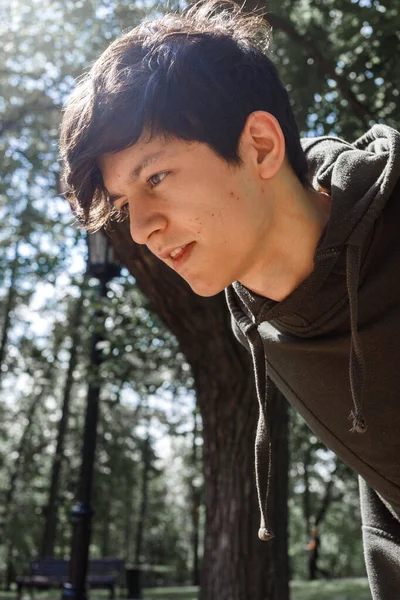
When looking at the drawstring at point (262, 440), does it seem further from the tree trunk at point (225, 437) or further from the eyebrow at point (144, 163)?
the tree trunk at point (225, 437)

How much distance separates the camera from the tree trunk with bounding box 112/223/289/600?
15.3 ft

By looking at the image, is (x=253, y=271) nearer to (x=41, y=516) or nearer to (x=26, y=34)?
(x=26, y=34)

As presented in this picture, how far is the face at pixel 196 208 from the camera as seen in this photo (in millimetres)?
1525

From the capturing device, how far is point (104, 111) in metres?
1.63

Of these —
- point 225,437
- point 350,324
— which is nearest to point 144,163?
point 350,324

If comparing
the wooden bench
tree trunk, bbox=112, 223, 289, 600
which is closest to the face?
tree trunk, bbox=112, 223, 289, 600

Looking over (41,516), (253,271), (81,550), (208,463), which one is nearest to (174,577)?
(41,516)

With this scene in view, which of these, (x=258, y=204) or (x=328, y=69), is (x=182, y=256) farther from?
(x=328, y=69)

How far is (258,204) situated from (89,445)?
652 centimetres

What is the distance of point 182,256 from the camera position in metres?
1.57

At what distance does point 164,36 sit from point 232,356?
3.41 m

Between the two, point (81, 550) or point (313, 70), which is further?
point (81, 550)

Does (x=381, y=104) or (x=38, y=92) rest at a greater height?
(x=38, y=92)

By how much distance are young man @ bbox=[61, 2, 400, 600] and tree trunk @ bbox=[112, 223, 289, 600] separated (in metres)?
2.83
